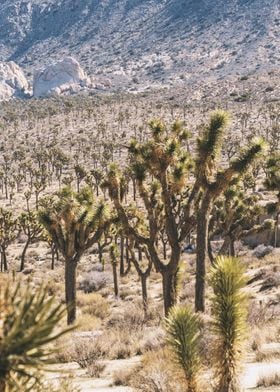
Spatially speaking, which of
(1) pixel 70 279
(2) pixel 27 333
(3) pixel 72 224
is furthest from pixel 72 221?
(2) pixel 27 333

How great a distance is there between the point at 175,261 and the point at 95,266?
22.4m

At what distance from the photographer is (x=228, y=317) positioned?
18.2ft

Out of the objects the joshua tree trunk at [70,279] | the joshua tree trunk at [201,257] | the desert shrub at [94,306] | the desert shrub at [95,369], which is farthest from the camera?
the desert shrub at [94,306]

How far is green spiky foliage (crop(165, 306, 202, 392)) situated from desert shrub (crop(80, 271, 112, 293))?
24.7m

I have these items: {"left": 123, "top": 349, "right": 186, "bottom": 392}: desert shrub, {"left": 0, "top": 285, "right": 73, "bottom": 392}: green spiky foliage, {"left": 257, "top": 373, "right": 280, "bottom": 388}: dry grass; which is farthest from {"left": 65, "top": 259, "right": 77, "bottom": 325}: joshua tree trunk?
{"left": 0, "top": 285, "right": 73, "bottom": 392}: green spiky foliage

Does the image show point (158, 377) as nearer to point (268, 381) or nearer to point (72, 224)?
point (268, 381)

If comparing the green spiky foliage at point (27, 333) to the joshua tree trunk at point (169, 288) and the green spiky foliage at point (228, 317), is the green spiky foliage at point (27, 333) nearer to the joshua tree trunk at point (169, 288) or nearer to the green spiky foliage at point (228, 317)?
the green spiky foliage at point (228, 317)

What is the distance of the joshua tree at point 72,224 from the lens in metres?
Result: 18.6

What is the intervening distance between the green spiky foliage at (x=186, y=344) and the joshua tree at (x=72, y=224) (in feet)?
43.0

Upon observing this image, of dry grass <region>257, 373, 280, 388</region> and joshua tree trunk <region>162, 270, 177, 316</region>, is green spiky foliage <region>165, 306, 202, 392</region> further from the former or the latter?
joshua tree trunk <region>162, 270, 177, 316</region>

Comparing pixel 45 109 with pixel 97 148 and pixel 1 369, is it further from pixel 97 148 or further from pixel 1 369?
pixel 1 369

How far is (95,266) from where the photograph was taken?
37344mm

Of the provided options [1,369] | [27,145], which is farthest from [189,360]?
[27,145]

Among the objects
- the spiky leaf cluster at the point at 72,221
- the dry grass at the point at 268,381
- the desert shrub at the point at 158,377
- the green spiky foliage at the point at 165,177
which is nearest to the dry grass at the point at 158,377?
the desert shrub at the point at 158,377
